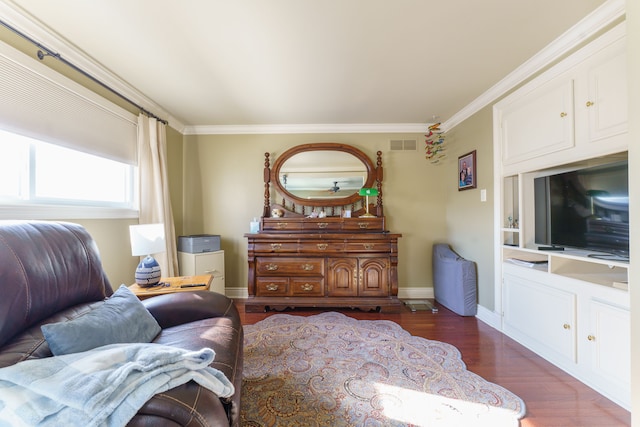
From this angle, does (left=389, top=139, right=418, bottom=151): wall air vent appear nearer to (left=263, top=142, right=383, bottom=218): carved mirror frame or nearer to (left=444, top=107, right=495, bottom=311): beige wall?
(left=263, top=142, right=383, bottom=218): carved mirror frame

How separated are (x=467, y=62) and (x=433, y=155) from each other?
1.30 meters

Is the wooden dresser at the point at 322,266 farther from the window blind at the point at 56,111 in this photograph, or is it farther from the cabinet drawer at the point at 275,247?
the window blind at the point at 56,111

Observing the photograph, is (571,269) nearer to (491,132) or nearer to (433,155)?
(491,132)

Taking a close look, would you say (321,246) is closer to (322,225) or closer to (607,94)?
(322,225)

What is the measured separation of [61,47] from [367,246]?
10.0 feet

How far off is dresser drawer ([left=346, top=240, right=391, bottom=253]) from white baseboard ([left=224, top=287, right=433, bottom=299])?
2.93ft

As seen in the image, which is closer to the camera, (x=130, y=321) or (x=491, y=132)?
(x=130, y=321)

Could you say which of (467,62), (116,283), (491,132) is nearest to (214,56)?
(467,62)

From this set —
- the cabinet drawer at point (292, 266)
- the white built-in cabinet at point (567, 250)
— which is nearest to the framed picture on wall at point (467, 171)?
the white built-in cabinet at point (567, 250)

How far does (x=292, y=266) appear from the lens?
2.84 meters

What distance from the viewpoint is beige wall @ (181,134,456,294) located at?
131 inches

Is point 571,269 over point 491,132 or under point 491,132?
under

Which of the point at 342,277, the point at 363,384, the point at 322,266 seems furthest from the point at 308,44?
the point at 363,384

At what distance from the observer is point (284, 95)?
250 centimetres
